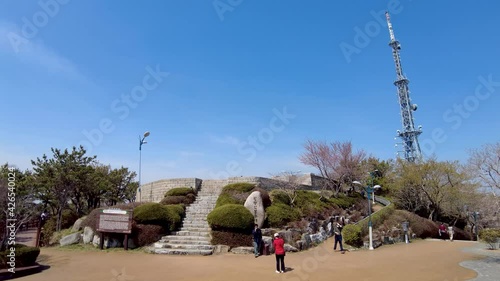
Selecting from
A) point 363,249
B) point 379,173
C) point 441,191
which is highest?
point 379,173

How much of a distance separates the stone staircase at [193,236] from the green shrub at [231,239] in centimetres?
48

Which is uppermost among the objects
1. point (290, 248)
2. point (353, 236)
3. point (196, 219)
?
point (196, 219)

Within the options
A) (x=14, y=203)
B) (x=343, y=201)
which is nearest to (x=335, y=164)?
(x=343, y=201)

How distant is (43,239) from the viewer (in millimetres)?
Result: 17453

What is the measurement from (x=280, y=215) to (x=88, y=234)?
34.9 feet

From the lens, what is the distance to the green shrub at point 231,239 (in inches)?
598

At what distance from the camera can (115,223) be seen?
50.1 feet

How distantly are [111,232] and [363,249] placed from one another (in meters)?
13.7

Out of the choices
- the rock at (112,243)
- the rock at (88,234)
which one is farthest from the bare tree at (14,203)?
the rock at (112,243)

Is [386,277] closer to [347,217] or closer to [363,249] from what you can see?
[363,249]

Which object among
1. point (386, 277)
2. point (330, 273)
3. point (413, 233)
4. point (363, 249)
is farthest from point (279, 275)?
point (413, 233)

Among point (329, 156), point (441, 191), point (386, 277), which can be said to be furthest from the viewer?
point (329, 156)

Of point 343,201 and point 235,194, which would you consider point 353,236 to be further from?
point 343,201

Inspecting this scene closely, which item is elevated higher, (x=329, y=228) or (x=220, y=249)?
(x=329, y=228)
